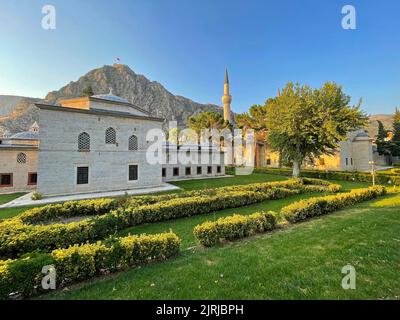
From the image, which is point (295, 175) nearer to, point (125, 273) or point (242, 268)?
point (242, 268)

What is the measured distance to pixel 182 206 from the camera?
9.85m

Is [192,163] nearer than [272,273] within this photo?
No

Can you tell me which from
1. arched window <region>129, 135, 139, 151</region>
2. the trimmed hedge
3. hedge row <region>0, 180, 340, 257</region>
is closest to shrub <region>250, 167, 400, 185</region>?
hedge row <region>0, 180, 340, 257</region>

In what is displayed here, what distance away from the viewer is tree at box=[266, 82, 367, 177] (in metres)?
18.0

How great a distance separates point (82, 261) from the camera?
13.0 ft

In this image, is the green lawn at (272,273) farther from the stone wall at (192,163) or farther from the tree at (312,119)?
the stone wall at (192,163)

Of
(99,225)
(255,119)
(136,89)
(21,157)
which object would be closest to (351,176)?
(255,119)

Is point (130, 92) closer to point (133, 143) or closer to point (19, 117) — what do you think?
point (19, 117)

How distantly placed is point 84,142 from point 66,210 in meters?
8.97

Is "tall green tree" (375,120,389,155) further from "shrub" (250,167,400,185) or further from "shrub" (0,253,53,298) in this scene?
"shrub" (0,253,53,298)

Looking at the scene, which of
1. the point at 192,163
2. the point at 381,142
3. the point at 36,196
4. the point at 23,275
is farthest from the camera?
the point at 381,142
